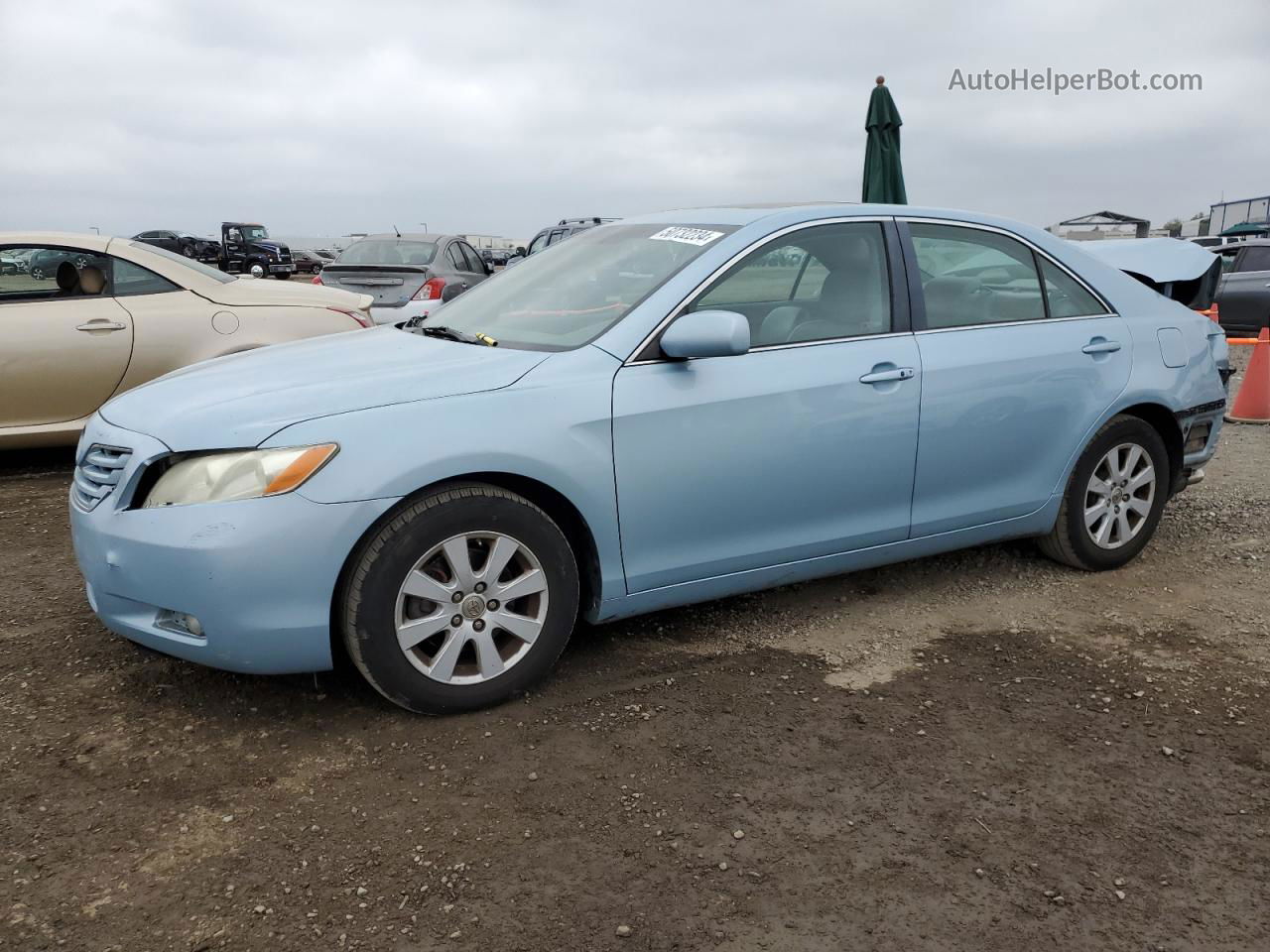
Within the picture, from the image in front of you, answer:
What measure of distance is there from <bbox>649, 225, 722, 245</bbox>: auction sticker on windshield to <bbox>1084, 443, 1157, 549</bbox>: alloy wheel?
6.44 ft

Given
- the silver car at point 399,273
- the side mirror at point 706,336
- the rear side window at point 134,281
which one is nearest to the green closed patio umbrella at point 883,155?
the silver car at point 399,273

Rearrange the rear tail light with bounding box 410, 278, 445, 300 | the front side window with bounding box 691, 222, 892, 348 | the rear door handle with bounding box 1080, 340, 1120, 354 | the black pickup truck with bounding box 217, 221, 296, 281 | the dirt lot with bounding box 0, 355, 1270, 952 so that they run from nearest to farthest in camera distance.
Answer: the dirt lot with bounding box 0, 355, 1270, 952 < the front side window with bounding box 691, 222, 892, 348 < the rear door handle with bounding box 1080, 340, 1120, 354 < the rear tail light with bounding box 410, 278, 445, 300 < the black pickup truck with bounding box 217, 221, 296, 281

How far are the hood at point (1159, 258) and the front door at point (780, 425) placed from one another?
2.11 meters

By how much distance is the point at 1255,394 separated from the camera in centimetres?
824

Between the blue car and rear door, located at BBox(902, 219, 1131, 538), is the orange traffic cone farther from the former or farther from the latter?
rear door, located at BBox(902, 219, 1131, 538)

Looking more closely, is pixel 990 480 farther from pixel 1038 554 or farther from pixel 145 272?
pixel 145 272

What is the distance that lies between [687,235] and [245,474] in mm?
1805

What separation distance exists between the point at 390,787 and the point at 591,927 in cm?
80

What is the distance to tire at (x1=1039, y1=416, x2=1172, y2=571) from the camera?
440cm

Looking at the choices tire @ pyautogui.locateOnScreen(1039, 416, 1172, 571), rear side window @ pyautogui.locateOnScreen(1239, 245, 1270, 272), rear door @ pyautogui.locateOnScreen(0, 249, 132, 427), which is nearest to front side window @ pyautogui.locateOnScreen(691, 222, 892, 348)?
tire @ pyautogui.locateOnScreen(1039, 416, 1172, 571)

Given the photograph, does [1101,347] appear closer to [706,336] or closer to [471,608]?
[706,336]

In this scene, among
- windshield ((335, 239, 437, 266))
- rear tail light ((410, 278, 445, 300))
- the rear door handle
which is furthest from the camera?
windshield ((335, 239, 437, 266))

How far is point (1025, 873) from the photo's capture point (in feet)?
8.09

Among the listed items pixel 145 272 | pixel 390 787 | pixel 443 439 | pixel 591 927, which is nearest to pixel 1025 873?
pixel 591 927
